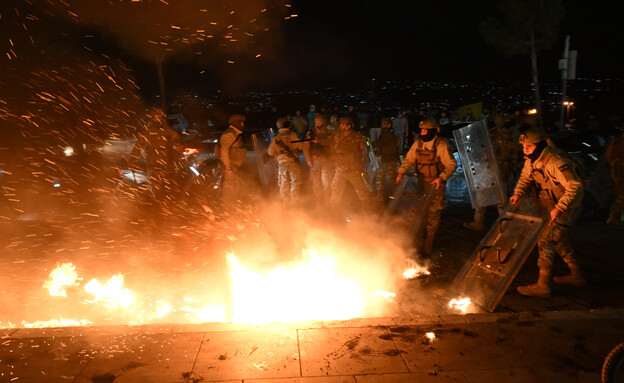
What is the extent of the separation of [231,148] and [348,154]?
212 centimetres

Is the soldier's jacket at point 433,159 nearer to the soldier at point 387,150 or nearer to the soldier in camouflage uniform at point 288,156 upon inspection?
the soldier in camouflage uniform at point 288,156

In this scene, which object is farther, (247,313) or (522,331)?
(247,313)

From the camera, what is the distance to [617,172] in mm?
7273

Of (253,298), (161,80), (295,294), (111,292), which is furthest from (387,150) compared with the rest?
(161,80)

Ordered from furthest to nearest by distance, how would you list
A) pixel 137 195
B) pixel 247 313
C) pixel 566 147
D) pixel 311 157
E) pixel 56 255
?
1. pixel 566 147
2. pixel 137 195
3. pixel 311 157
4. pixel 56 255
5. pixel 247 313

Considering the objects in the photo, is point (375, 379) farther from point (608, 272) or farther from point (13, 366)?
point (608, 272)

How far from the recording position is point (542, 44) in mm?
19453

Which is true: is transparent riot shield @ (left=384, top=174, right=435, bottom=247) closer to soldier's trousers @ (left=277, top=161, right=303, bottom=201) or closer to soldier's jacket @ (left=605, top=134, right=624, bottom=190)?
soldier's trousers @ (left=277, top=161, right=303, bottom=201)

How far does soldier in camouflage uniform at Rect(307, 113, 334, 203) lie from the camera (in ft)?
29.3

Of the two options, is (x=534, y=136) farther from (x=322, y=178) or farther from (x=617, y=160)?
(x=322, y=178)

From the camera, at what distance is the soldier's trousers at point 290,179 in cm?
853

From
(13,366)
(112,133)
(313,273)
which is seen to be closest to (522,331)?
(313,273)

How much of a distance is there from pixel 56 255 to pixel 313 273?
3614 millimetres

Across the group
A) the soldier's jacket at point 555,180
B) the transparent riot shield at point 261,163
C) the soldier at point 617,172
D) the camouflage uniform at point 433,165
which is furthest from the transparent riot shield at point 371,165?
the soldier's jacket at point 555,180
